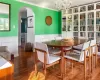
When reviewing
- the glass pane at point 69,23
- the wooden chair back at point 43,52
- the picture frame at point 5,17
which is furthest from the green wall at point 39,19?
the wooden chair back at point 43,52

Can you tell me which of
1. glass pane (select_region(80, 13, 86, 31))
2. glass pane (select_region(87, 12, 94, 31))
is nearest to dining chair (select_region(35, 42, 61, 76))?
glass pane (select_region(87, 12, 94, 31))

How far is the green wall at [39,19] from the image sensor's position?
4.44m

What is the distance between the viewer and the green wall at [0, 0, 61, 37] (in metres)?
4.44

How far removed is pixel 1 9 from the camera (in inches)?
161

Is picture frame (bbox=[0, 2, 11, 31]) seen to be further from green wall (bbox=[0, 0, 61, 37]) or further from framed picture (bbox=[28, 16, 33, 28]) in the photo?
framed picture (bbox=[28, 16, 33, 28])

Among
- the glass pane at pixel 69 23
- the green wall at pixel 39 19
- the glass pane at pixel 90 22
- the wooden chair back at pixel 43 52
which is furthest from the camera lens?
the glass pane at pixel 69 23

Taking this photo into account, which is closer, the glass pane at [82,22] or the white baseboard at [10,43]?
the white baseboard at [10,43]

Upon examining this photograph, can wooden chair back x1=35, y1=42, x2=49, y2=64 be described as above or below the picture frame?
below

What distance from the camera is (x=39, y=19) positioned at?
5633 mm

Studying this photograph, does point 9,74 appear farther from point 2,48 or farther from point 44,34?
point 44,34

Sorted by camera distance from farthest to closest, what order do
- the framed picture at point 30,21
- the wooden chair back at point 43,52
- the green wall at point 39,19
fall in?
the framed picture at point 30,21 < the green wall at point 39,19 < the wooden chair back at point 43,52

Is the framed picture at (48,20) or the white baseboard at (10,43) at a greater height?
the framed picture at (48,20)

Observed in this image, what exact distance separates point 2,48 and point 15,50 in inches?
31.3

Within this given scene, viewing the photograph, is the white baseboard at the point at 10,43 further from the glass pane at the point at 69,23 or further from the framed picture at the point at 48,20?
the glass pane at the point at 69,23
